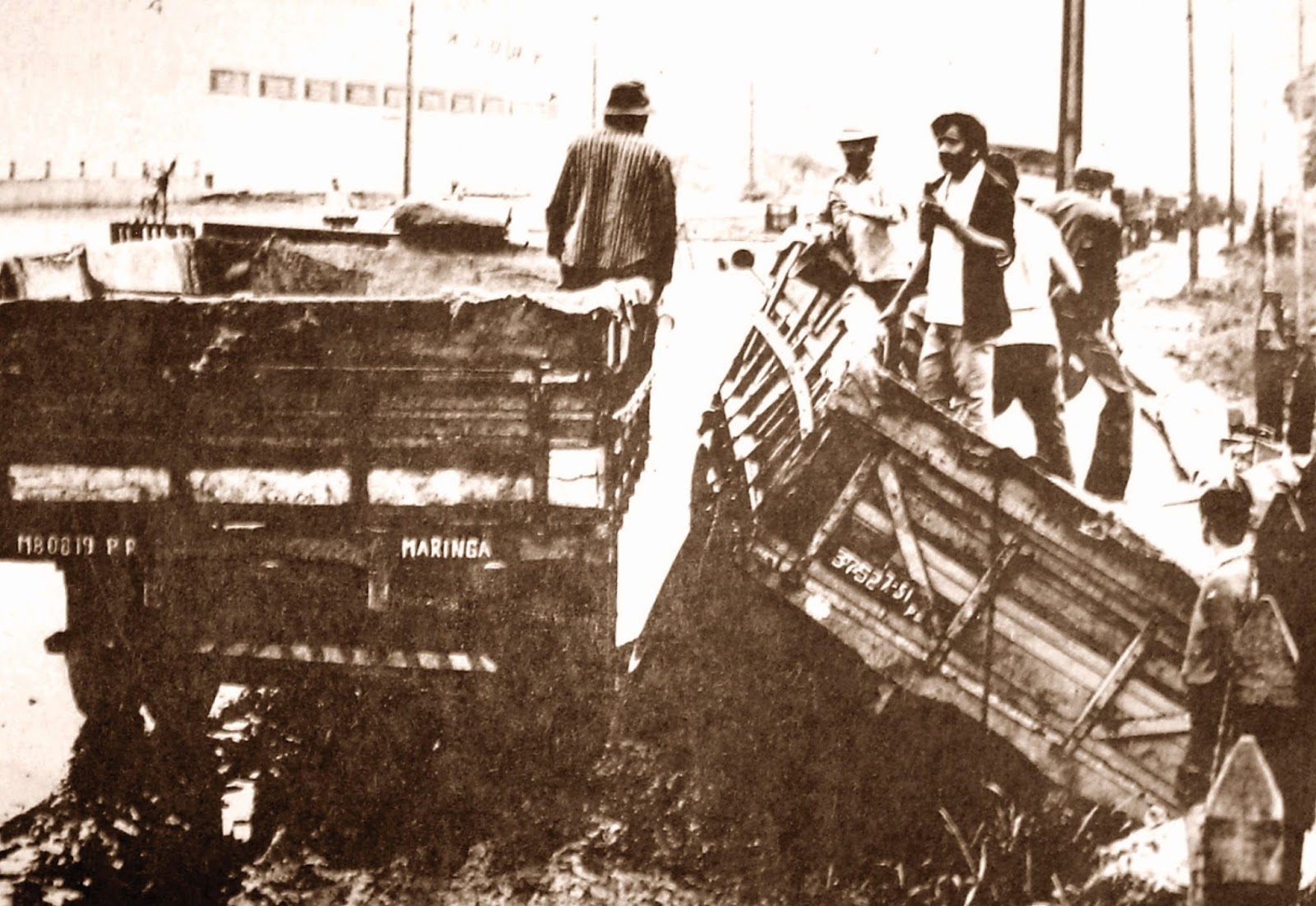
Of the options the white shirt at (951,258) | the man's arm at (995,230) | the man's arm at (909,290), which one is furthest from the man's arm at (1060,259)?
the man's arm at (909,290)

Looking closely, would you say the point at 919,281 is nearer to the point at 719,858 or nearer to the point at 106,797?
the point at 719,858

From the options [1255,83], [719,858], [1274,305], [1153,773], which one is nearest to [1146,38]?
[1255,83]

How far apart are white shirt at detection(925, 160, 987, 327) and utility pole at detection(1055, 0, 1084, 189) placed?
287mm

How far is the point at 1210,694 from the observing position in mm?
3014

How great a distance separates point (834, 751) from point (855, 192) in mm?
1543

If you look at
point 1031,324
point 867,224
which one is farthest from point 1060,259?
point 867,224

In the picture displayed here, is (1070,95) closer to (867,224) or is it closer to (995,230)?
(995,230)

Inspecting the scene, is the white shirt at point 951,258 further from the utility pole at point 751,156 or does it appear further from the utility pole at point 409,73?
the utility pole at point 409,73

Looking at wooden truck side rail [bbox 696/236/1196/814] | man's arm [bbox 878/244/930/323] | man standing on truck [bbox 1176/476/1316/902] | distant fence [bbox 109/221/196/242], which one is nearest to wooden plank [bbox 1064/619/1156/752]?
wooden truck side rail [bbox 696/236/1196/814]

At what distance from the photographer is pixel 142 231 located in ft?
11.2

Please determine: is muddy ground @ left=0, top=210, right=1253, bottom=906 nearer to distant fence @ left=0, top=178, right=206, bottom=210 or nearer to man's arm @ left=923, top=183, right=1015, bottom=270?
man's arm @ left=923, top=183, right=1015, bottom=270

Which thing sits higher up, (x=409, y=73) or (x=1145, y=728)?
(x=409, y=73)

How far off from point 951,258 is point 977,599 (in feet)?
3.02

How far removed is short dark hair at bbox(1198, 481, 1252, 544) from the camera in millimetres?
3129
